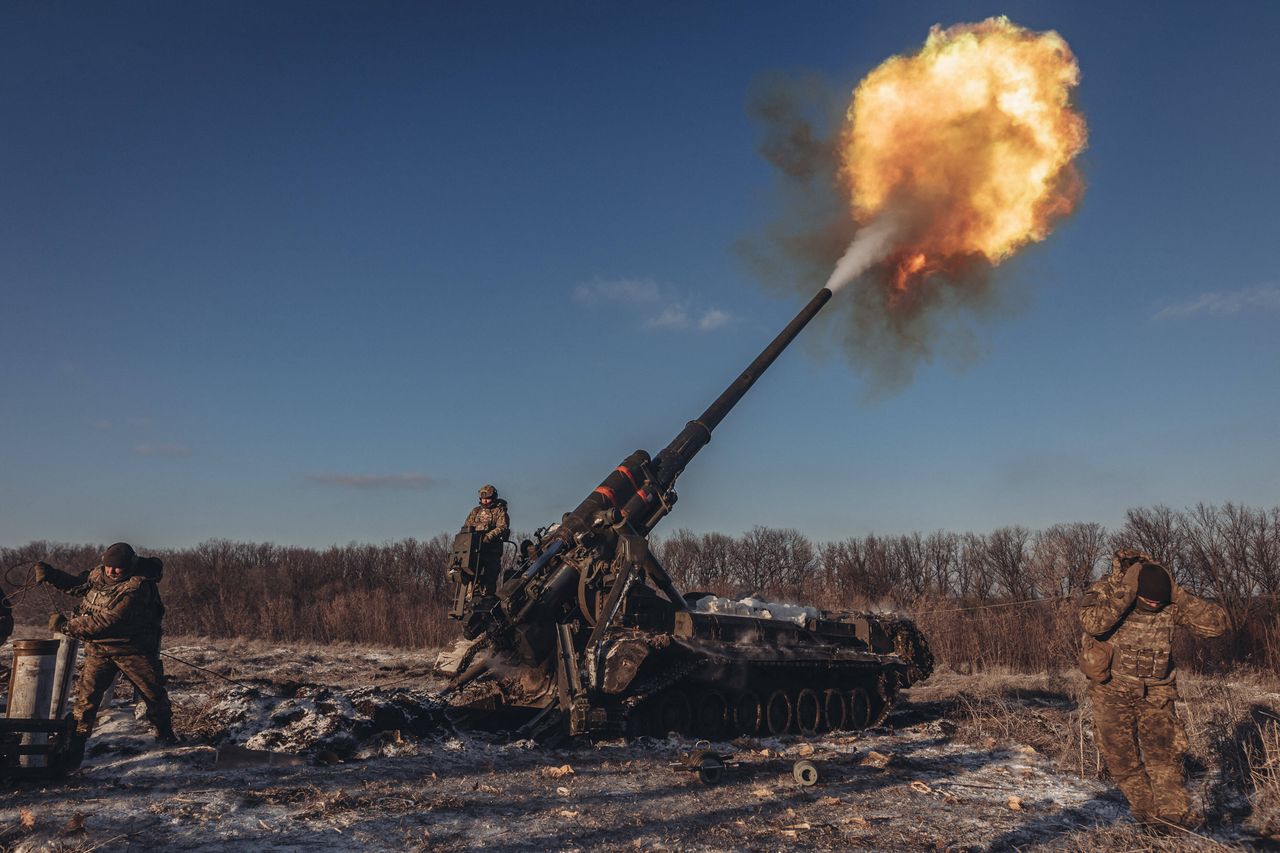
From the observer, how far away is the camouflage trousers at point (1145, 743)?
636 cm

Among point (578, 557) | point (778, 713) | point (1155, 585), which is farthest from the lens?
point (778, 713)

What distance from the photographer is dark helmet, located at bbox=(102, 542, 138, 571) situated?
8.38m

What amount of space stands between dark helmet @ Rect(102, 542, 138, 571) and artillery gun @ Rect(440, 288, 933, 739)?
3926mm

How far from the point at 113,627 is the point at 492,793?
3.75 m

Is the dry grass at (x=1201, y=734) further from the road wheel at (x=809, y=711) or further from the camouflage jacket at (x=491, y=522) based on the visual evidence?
the camouflage jacket at (x=491, y=522)

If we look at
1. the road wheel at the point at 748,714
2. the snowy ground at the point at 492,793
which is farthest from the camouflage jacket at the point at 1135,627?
the road wheel at the point at 748,714

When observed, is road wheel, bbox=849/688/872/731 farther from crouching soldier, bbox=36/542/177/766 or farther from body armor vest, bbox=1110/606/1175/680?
crouching soldier, bbox=36/542/177/766

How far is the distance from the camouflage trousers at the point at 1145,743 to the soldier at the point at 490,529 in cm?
742

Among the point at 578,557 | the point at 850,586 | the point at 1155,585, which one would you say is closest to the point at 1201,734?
the point at 1155,585

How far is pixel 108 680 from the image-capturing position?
8266 mm

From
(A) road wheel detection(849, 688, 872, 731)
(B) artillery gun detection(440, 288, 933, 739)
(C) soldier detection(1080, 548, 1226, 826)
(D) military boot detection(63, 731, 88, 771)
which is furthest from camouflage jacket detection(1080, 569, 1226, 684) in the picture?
(D) military boot detection(63, 731, 88, 771)

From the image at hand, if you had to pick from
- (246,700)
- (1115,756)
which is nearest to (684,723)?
(246,700)

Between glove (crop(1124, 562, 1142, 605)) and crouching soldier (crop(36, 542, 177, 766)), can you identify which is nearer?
glove (crop(1124, 562, 1142, 605))

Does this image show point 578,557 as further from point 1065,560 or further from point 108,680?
point 1065,560
